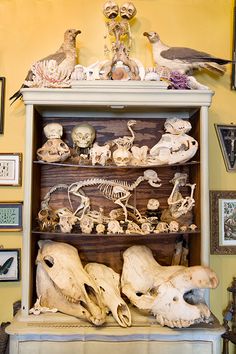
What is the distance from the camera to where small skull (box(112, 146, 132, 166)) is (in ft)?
6.36

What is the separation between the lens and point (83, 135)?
199 centimetres

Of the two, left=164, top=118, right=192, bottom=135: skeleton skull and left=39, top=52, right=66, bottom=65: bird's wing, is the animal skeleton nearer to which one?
left=164, top=118, right=192, bottom=135: skeleton skull

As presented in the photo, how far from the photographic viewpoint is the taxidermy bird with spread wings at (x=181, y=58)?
6.75ft

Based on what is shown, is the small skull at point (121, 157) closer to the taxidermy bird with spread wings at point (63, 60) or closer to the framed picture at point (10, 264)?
the taxidermy bird with spread wings at point (63, 60)

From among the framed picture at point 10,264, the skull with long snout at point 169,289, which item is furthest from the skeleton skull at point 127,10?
the framed picture at point 10,264

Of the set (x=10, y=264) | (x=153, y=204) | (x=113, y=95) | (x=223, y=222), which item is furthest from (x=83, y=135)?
(x=223, y=222)

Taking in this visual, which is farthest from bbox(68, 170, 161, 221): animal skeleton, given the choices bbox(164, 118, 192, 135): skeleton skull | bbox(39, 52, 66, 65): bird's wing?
bbox(39, 52, 66, 65): bird's wing

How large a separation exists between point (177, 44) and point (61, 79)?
2.60ft

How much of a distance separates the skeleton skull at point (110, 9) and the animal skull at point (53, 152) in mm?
779

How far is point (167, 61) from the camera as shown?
6.78 ft

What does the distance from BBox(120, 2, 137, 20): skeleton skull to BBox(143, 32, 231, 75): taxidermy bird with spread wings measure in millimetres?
126

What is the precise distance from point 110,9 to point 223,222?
1381 millimetres

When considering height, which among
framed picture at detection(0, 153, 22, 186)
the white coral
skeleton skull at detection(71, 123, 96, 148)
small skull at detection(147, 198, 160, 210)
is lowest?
small skull at detection(147, 198, 160, 210)

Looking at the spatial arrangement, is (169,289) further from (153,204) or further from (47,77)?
(47,77)
